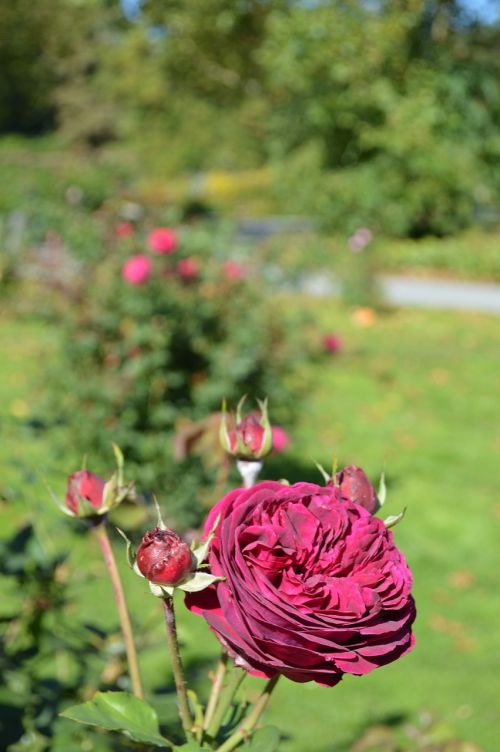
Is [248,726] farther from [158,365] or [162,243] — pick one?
[162,243]

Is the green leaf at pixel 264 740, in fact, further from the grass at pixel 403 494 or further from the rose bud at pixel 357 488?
the rose bud at pixel 357 488

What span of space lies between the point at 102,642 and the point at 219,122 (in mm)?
25210

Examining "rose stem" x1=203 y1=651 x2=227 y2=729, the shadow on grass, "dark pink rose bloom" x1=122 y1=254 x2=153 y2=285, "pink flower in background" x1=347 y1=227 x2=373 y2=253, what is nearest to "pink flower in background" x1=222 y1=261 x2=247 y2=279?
"dark pink rose bloom" x1=122 y1=254 x2=153 y2=285

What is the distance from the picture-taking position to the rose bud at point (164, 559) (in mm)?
512

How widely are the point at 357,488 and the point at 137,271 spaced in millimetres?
2499

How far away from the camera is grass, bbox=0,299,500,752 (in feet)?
7.61

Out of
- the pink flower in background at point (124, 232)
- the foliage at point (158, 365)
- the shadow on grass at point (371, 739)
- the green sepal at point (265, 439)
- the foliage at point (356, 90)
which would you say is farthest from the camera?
the foliage at point (356, 90)

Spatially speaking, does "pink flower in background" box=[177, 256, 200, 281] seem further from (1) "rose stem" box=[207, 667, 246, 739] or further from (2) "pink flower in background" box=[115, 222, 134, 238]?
(1) "rose stem" box=[207, 667, 246, 739]

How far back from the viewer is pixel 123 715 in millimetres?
631

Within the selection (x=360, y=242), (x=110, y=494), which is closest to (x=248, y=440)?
(x=110, y=494)

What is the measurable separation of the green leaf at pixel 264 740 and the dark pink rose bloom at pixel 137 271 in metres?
2.52

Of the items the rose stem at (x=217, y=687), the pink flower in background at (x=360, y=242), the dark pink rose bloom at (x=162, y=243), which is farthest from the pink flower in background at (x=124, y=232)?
the pink flower in background at (x=360, y=242)

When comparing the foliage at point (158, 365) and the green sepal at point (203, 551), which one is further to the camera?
the foliage at point (158, 365)

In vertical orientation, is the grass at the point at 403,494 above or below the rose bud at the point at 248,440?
below
